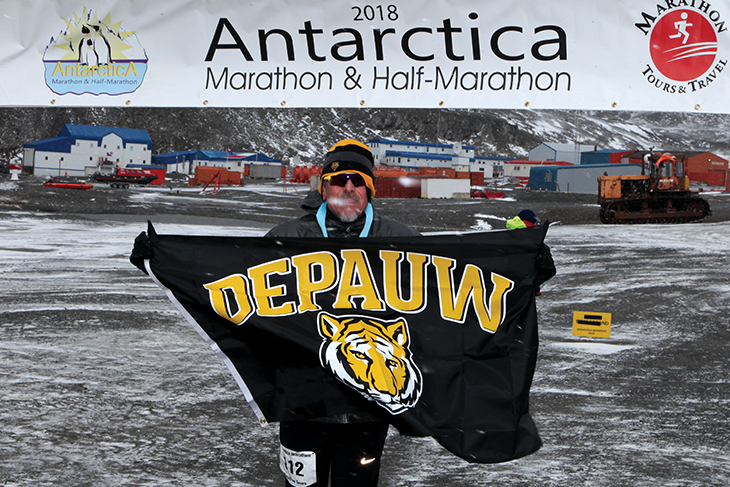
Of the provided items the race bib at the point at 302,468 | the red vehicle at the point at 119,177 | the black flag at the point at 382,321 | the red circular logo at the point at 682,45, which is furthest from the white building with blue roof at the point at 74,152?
the race bib at the point at 302,468

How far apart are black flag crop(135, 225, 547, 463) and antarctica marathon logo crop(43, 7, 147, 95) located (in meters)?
1.77

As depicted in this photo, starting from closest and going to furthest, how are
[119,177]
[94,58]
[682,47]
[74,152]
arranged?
[682,47]
[94,58]
[119,177]
[74,152]

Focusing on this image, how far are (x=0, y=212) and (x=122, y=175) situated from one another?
18023 millimetres

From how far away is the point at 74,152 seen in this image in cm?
6241

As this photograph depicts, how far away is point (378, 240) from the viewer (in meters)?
2.89

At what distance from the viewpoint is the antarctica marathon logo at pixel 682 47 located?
3783 millimetres

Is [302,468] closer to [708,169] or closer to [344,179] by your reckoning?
[344,179]

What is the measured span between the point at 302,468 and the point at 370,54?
2543mm

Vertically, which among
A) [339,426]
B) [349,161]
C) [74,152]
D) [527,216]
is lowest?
[339,426]

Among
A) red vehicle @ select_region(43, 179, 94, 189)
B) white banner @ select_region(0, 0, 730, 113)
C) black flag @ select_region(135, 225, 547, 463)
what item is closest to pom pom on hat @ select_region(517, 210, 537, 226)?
white banner @ select_region(0, 0, 730, 113)

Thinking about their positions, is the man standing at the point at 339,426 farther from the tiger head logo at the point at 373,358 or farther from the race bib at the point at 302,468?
the tiger head logo at the point at 373,358

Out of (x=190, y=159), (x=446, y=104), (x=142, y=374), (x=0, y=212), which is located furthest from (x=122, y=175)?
(x=190, y=159)

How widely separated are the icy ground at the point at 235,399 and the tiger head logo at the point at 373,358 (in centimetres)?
130

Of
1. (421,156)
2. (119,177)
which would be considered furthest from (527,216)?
(421,156)
